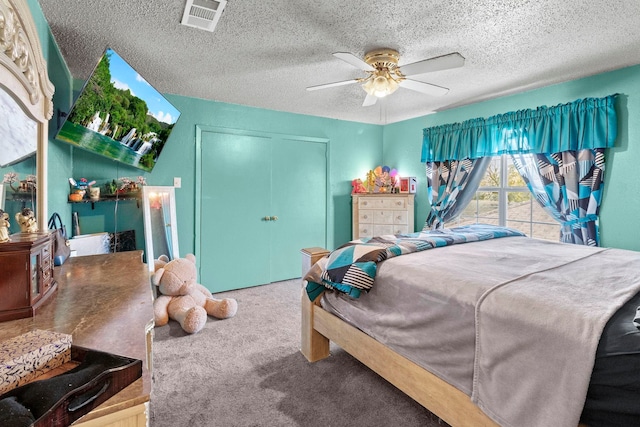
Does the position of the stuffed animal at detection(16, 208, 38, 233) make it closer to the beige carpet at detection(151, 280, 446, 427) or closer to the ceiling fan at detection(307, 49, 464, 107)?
the beige carpet at detection(151, 280, 446, 427)

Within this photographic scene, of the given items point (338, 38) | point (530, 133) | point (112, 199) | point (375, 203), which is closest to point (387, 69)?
point (338, 38)

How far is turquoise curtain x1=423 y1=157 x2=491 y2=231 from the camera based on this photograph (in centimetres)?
397

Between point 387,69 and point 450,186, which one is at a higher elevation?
point 387,69

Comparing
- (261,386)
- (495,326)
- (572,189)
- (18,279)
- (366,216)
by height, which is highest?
(572,189)

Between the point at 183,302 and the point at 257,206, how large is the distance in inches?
60.7

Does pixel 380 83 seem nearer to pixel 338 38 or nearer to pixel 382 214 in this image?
pixel 338 38

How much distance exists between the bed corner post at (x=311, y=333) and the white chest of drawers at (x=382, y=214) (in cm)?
222

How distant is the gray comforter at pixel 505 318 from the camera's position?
1.09 m

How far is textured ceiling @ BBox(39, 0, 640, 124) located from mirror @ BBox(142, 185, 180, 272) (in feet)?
3.60

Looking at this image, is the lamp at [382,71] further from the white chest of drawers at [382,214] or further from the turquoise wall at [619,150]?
the white chest of drawers at [382,214]

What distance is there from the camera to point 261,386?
2061 mm

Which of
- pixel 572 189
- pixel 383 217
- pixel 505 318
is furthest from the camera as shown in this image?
pixel 383 217

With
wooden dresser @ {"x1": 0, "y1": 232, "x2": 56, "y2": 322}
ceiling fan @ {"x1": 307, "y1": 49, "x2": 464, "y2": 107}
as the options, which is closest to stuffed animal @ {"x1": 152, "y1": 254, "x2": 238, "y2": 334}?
wooden dresser @ {"x1": 0, "y1": 232, "x2": 56, "y2": 322}

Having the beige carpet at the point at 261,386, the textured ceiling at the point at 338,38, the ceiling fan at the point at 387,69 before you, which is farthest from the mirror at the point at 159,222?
the ceiling fan at the point at 387,69
